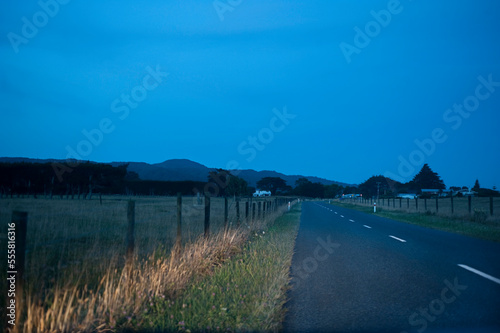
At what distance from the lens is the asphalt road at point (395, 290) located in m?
4.87

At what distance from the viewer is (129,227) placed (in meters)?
6.40

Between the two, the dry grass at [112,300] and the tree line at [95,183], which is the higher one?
the tree line at [95,183]

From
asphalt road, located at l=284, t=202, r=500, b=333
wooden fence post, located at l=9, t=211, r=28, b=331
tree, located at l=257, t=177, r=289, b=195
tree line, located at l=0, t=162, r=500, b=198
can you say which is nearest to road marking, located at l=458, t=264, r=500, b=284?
asphalt road, located at l=284, t=202, r=500, b=333

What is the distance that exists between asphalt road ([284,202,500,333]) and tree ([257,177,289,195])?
130 metres

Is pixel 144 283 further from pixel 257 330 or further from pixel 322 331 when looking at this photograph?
pixel 322 331

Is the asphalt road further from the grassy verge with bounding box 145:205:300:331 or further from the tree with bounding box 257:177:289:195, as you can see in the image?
the tree with bounding box 257:177:289:195

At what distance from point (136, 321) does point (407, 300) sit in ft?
13.1

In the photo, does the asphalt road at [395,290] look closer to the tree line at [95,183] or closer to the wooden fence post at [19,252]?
→ the wooden fence post at [19,252]

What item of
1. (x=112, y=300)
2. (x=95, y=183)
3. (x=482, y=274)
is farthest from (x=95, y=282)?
(x=95, y=183)

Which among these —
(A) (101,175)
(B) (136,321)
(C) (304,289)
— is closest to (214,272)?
(C) (304,289)

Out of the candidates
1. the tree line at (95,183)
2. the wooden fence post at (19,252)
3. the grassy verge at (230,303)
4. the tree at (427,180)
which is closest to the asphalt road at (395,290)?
the grassy verge at (230,303)

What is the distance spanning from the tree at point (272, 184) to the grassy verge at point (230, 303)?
13356cm

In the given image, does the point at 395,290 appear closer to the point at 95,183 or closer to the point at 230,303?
the point at 230,303

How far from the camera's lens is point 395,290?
6.45 metres
